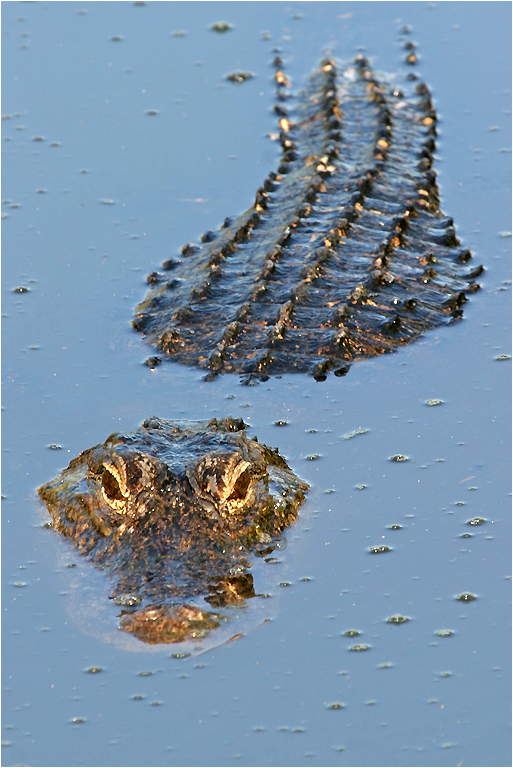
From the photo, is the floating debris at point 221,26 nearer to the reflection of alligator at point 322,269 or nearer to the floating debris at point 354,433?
the reflection of alligator at point 322,269

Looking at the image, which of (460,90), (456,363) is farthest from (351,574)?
(460,90)

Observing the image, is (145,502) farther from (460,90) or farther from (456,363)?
(460,90)

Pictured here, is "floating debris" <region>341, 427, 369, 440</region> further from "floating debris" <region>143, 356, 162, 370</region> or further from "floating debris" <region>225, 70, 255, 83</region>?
"floating debris" <region>225, 70, 255, 83</region>

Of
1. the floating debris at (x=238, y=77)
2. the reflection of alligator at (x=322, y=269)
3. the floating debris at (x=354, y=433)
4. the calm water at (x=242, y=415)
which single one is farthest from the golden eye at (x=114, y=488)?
the floating debris at (x=238, y=77)

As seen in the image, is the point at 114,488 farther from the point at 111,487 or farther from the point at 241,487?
the point at 241,487

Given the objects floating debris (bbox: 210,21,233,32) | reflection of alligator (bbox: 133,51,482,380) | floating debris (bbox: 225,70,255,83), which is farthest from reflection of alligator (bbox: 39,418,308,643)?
floating debris (bbox: 210,21,233,32)

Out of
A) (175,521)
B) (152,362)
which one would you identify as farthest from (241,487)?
(152,362)
